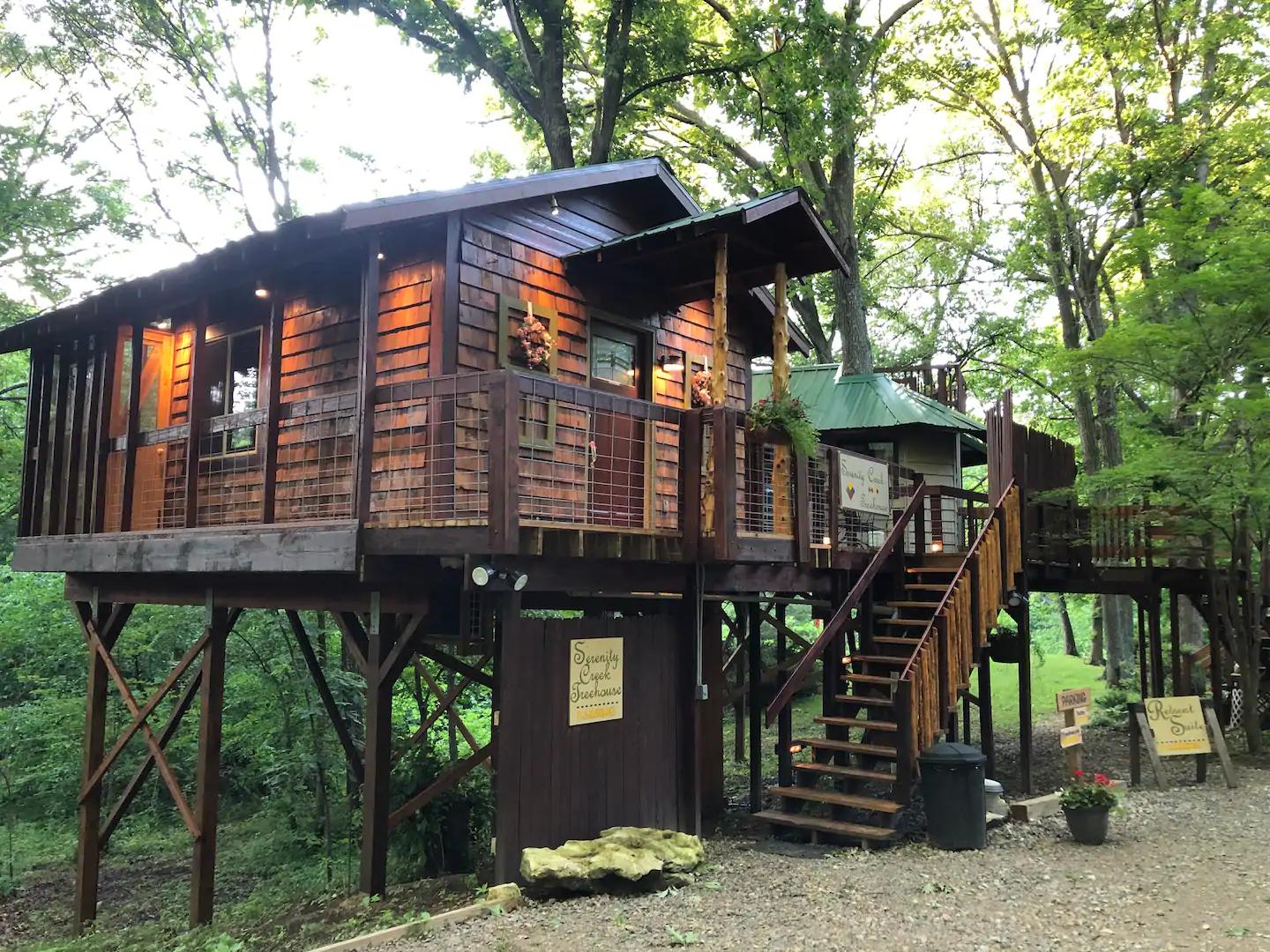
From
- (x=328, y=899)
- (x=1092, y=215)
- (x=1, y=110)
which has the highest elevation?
(x=1, y=110)

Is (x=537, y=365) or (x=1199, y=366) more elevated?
(x=1199, y=366)

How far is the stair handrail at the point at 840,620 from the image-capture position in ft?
27.9

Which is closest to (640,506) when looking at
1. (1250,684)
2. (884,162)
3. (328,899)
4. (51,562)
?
(328,899)

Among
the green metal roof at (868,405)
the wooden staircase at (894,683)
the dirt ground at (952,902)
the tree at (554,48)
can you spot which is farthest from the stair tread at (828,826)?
the tree at (554,48)

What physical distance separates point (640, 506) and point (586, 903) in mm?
3441

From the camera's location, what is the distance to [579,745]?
7.44 metres

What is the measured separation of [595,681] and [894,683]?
114 inches

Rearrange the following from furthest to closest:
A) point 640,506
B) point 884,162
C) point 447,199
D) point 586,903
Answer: point 884,162
point 640,506
point 447,199
point 586,903

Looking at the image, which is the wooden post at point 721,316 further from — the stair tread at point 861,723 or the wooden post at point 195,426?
the wooden post at point 195,426

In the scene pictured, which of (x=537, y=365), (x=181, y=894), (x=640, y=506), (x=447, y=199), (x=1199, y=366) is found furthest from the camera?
(x=1199, y=366)

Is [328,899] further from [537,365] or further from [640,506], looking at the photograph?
[537,365]

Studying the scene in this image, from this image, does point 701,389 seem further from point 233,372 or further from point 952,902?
point 952,902

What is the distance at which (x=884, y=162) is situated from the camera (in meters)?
22.2

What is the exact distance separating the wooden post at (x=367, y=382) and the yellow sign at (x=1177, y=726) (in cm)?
903
